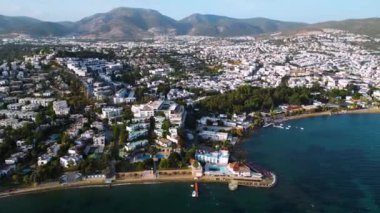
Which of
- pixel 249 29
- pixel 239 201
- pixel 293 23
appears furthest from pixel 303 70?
pixel 293 23

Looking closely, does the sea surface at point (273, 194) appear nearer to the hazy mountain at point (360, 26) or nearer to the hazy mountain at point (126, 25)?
the hazy mountain at point (360, 26)

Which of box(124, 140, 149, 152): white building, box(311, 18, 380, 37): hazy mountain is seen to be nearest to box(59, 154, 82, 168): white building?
box(124, 140, 149, 152): white building

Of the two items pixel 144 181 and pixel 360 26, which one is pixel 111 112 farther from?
pixel 360 26

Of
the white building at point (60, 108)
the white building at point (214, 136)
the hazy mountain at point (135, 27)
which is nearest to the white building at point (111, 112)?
the white building at point (60, 108)

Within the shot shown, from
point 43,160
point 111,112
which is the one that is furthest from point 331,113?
point 43,160

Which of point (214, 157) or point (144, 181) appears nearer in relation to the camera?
point (144, 181)

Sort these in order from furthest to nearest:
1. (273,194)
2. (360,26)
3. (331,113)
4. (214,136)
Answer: (360,26), (331,113), (214,136), (273,194)

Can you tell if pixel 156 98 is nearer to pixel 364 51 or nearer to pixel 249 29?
pixel 364 51

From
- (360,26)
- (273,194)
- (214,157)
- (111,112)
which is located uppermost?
(360,26)

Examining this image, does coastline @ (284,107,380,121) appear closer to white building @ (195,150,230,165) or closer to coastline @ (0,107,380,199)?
white building @ (195,150,230,165)
